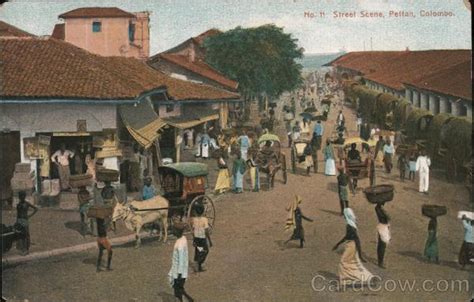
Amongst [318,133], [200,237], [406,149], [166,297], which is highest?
[318,133]

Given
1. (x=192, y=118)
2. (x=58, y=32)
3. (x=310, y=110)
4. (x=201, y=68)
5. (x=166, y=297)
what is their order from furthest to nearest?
(x=310, y=110), (x=201, y=68), (x=192, y=118), (x=58, y=32), (x=166, y=297)

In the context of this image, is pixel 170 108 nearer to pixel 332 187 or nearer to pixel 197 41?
pixel 197 41

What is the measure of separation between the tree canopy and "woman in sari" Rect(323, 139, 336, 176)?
78.4 inches

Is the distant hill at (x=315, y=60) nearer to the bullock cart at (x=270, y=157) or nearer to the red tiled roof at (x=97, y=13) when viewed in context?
the bullock cart at (x=270, y=157)

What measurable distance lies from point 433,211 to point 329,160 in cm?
464

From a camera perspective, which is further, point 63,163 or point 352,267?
point 63,163

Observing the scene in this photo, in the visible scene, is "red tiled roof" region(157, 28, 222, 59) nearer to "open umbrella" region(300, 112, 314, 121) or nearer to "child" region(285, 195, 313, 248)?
"child" region(285, 195, 313, 248)

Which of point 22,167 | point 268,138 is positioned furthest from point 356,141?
point 22,167

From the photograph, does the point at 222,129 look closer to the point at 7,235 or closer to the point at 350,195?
the point at 350,195

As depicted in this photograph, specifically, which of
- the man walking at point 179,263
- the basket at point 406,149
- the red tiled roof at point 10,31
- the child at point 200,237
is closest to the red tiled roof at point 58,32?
the red tiled roof at point 10,31

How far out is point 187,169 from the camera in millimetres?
13016

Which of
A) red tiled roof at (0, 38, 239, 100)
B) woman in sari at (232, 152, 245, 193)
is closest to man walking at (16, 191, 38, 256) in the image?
red tiled roof at (0, 38, 239, 100)

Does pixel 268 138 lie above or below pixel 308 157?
above

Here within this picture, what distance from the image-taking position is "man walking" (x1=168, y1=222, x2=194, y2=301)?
10125 mm
